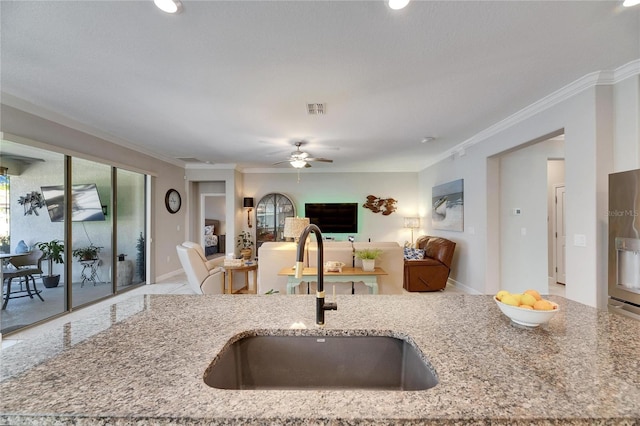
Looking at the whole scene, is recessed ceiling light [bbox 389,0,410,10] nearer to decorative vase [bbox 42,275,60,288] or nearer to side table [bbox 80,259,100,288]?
decorative vase [bbox 42,275,60,288]

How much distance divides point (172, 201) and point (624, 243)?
22.2 feet

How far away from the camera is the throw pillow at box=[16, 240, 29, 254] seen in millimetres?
3130

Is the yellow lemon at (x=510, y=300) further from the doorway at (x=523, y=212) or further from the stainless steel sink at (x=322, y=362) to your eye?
the doorway at (x=523, y=212)

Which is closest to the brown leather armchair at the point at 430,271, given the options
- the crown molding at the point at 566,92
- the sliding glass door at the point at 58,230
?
the crown molding at the point at 566,92

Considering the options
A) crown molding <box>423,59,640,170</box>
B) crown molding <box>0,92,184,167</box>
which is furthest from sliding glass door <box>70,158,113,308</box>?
crown molding <box>423,59,640,170</box>

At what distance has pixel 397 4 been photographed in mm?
1579

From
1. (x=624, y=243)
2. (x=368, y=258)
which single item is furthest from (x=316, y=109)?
(x=624, y=243)

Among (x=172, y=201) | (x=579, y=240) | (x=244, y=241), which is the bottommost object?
(x=244, y=241)

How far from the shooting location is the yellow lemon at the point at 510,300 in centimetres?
106

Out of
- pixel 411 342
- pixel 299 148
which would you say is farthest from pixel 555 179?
pixel 411 342

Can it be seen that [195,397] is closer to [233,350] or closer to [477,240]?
[233,350]

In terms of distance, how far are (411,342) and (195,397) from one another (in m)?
0.68

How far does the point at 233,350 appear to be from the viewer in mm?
994

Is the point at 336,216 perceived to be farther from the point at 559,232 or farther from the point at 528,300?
the point at 528,300
